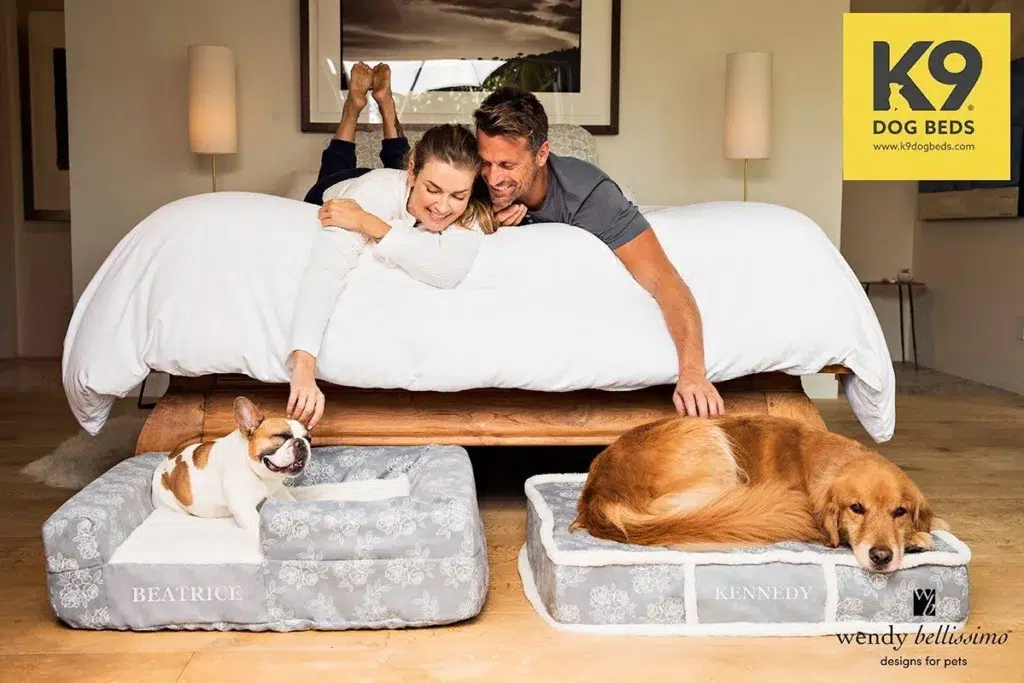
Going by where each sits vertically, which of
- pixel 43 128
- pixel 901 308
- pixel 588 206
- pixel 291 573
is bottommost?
pixel 291 573

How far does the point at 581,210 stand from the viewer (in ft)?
7.73

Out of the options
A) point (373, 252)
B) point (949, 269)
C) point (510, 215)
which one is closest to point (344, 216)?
point (373, 252)

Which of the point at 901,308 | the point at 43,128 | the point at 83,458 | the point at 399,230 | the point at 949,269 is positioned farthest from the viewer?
the point at 43,128

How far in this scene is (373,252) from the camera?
2168 mm

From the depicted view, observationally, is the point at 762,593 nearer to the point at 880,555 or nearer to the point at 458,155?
the point at 880,555

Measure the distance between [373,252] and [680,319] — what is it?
70cm

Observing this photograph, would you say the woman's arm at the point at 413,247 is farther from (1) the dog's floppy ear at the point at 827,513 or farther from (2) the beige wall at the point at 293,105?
(2) the beige wall at the point at 293,105

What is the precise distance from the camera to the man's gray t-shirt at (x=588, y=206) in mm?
2250

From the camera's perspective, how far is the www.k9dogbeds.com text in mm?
1592

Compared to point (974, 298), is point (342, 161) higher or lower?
higher

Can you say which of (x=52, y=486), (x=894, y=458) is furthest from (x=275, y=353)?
(x=894, y=458)

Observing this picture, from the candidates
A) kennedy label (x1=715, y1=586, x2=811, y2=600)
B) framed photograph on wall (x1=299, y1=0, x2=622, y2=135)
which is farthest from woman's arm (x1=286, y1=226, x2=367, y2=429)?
framed photograph on wall (x1=299, y1=0, x2=622, y2=135)

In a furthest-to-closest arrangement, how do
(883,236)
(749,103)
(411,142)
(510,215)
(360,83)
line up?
(883,236)
(749,103)
(411,142)
(360,83)
(510,215)

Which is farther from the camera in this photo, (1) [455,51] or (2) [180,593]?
(1) [455,51]
